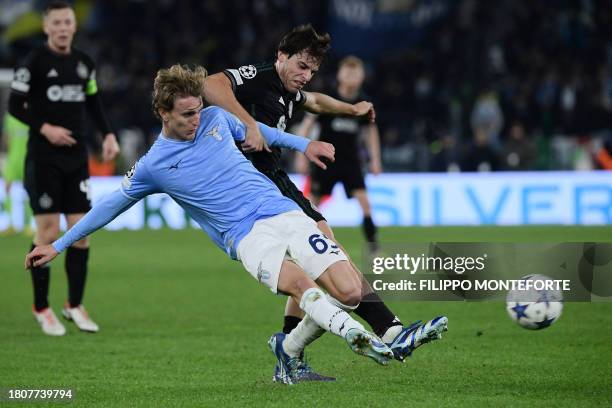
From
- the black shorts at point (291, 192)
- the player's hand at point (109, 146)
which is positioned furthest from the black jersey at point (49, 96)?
the black shorts at point (291, 192)

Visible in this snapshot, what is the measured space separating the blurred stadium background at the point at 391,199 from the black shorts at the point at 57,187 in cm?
96

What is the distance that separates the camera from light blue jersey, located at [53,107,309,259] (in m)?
6.09

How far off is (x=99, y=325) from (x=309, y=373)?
3.13 meters

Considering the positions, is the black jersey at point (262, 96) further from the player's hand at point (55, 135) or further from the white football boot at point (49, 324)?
the white football boot at point (49, 324)

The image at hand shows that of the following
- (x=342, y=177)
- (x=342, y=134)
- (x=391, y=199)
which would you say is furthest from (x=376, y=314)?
(x=391, y=199)

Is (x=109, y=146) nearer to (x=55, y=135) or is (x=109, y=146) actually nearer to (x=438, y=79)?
(x=55, y=135)

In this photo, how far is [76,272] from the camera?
895 cm

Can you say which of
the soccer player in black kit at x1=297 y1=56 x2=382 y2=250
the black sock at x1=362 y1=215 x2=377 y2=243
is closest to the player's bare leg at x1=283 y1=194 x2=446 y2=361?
the soccer player in black kit at x1=297 y1=56 x2=382 y2=250

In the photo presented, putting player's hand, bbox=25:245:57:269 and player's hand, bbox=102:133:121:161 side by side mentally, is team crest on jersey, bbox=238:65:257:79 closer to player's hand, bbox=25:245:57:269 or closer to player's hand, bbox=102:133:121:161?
player's hand, bbox=25:245:57:269

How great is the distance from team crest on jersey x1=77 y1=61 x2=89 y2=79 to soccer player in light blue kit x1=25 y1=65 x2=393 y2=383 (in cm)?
294

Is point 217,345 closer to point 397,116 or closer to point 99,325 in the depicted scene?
point 99,325

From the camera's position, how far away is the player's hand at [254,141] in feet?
20.5

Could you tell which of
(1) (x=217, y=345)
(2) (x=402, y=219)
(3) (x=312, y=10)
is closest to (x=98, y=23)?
(3) (x=312, y=10)

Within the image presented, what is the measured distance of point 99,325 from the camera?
925cm
